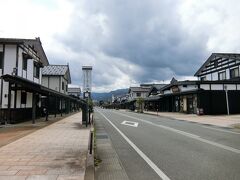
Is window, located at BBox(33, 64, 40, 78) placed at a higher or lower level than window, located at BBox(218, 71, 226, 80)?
lower

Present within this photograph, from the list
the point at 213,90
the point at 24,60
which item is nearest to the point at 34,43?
the point at 24,60

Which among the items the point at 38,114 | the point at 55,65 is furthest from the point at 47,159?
the point at 55,65

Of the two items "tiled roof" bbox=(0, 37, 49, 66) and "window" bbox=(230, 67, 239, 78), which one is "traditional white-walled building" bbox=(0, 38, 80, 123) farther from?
"window" bbox=(230, 67, 239, 78)

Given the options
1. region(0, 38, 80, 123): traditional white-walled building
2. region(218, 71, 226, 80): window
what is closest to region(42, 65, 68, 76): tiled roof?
region(0, 38, 80, 123): traditional white-walled building

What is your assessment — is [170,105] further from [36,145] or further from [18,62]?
[36,145]

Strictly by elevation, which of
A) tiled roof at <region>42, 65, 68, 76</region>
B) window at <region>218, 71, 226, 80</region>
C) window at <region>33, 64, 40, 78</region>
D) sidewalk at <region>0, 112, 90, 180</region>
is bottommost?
sidewalk at <region>0, 112, 90, 180</region>

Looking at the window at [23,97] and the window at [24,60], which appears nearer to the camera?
the window at [23,97]

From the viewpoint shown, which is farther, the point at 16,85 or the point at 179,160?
the point at 16,85

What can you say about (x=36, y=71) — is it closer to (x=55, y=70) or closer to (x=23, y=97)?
(x=23, y=97)

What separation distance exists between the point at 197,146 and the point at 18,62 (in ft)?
55.8

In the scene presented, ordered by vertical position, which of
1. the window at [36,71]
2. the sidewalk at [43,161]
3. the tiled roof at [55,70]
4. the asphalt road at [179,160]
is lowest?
the asphalt road at [179,160]

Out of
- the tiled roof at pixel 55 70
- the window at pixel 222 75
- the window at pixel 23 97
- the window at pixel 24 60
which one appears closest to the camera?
the window at pixel 23 97

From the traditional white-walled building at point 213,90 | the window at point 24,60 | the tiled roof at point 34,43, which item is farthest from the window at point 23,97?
the traditional white-walled building at point 213,90

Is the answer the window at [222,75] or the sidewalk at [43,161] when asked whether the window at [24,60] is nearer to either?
the sidewalk at [43,161]
